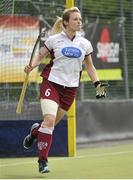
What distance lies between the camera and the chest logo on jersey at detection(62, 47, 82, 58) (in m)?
8.60

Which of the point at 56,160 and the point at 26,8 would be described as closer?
the point at 56,160

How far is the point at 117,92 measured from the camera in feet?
47.3

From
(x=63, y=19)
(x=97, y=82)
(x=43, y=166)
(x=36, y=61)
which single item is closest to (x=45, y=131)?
(x=43, y=166)

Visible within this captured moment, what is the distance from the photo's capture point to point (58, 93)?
857cm

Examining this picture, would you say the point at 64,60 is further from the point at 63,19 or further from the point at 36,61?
the point at 63,19

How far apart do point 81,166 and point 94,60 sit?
5.16 metres

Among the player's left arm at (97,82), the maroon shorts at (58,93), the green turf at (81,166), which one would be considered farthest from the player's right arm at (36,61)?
the green turf at (81,166)

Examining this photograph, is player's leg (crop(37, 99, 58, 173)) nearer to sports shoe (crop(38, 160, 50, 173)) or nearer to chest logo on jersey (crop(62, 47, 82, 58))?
sports shoe (crop(38, 160, 50, 173))

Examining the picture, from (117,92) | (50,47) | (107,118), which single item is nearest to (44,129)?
(50,47)

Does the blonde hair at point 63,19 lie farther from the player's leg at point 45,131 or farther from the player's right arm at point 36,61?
the player's leg at point 45,131

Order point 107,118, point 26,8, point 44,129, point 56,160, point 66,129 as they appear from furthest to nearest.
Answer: point 107,118
point 26,8
point 66,129
point 56,160
point 44,129

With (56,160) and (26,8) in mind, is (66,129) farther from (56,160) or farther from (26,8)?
(26,8)

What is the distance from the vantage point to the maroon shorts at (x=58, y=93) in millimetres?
8453

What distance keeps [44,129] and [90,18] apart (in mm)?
6319
